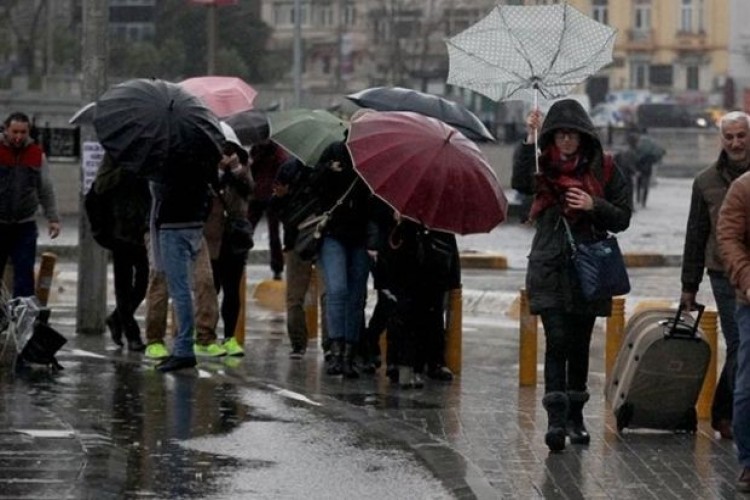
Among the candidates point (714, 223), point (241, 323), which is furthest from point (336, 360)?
point (714, 223)

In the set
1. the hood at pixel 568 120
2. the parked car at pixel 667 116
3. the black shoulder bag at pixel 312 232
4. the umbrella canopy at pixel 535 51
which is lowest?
the parked car at pixel 667 116

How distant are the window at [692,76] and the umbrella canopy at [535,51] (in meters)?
87.7

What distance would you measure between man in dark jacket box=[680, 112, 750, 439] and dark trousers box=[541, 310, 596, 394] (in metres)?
0.66

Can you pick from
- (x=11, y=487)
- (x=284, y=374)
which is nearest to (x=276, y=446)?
(x=11, y=487)

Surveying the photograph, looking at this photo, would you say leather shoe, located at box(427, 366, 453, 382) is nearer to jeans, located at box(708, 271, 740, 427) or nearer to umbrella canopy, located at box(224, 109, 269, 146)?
jeans, located at box(708, 271, 740, 427)

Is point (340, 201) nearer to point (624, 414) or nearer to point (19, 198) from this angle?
point (19, 198)

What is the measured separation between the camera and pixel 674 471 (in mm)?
10742

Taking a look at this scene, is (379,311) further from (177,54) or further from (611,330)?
(177,54)

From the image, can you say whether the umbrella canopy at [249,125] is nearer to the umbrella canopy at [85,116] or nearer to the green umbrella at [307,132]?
the green umbrella at [307,132]

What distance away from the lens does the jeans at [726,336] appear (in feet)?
38.6

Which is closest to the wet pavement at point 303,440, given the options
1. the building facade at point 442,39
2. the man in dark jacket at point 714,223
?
the man in dark jacket at point 714,223

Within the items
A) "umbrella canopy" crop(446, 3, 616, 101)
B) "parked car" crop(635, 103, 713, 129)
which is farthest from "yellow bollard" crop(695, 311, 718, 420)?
"parked car" crop(635, 103, 713, 129)

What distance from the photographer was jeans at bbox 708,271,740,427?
11.8 metres

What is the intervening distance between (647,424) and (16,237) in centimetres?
548
